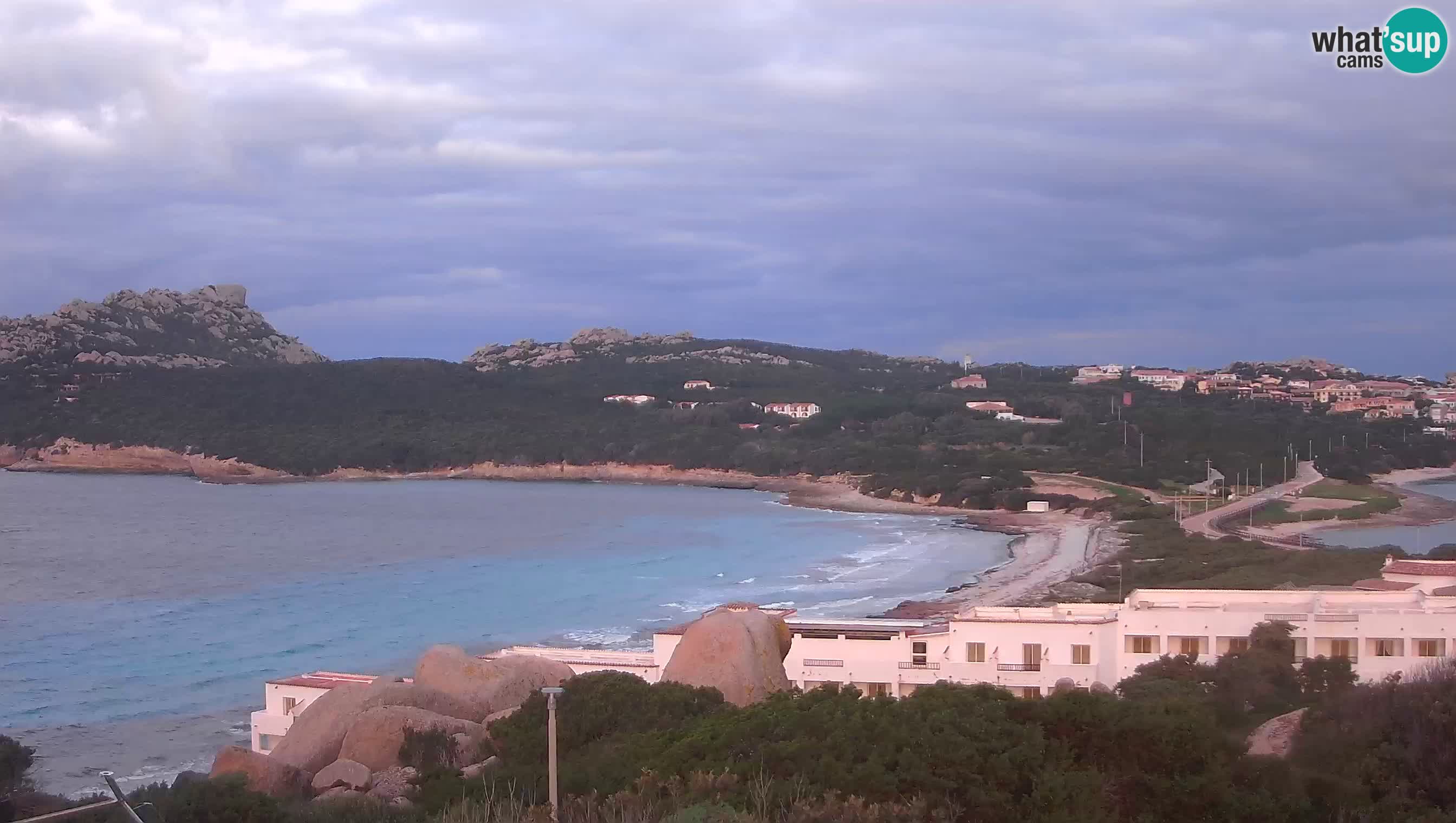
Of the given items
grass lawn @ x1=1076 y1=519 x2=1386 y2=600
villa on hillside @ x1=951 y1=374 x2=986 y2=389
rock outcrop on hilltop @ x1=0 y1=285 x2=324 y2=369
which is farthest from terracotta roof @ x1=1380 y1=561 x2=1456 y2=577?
rock outcrop on hilltop @ x1=0 y1=285 x2=324 y2=369

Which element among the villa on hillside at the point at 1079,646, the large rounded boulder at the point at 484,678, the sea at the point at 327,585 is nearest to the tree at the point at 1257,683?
the villa on hillside at the point at 1079,646

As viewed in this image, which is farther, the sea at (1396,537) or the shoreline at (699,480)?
the shoreline at (699,480)

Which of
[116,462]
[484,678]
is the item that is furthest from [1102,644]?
[116,462]

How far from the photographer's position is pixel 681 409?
108375 millimetres

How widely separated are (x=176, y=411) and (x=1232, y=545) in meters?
87.5

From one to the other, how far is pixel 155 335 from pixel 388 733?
11950cm

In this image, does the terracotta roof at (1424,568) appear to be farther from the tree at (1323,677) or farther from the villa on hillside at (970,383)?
the villa on hillside at (970,383)

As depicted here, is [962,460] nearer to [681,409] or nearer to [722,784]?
[681,409]

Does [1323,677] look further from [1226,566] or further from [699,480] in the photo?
[699,480]

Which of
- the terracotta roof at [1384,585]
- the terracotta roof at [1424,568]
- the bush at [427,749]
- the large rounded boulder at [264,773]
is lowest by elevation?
the large rounded boulder at [264,773]

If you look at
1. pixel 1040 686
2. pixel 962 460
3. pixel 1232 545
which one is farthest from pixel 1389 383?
pixel 1040 686

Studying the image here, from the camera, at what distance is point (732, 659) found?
43.4 ft

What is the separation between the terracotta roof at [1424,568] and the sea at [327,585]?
511 inches

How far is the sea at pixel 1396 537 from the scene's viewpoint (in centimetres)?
4530
